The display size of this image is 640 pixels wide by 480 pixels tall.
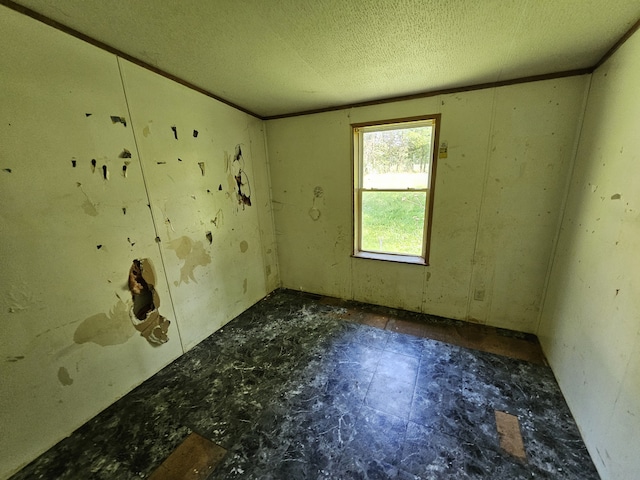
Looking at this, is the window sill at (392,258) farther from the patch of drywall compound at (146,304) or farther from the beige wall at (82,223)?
the patch of drywall compound at (146,304)

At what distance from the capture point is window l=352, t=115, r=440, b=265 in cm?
230

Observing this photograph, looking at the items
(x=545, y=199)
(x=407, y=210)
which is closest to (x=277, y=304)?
(x=407, y=210)

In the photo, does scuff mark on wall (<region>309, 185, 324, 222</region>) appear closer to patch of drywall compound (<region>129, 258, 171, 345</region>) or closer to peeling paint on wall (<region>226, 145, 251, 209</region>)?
peeling paint on wall (<region>226, 145, 251, 209</region>)

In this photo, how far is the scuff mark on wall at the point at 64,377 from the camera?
A: 1.34 m

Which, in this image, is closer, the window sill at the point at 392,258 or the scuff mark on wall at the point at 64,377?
the scuff mark on wall at the point at 64,377

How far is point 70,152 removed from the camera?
52.4 inches

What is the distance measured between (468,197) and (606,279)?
3.64 feet

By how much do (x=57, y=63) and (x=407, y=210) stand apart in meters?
2.71

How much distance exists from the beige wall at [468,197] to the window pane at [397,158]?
17 cm

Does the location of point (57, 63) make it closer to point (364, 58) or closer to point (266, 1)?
point (266, 1)

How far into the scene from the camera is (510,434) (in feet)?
4.37

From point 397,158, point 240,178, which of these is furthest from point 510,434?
point 240,178

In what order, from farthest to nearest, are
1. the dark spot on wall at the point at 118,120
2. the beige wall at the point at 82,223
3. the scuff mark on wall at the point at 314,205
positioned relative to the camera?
1. the scuff mark on wall at the point at 314,205
2. the dark spot on wall at the point at 118,120
3. the beige wall at the point at 82,223

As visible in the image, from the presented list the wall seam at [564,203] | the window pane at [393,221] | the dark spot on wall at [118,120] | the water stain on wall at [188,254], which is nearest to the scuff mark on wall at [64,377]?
the water stain on wall at [188,254]
